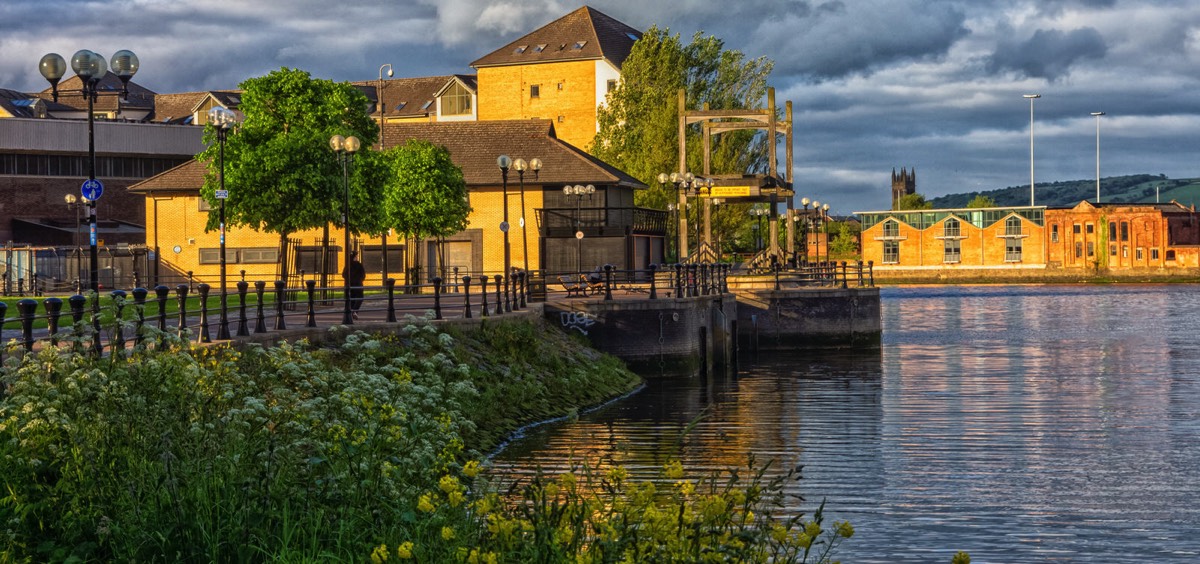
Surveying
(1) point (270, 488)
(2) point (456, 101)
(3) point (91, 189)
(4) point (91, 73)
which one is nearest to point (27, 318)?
(1) point (270, 488)

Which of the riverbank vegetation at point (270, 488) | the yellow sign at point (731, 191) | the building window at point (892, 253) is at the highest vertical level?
the yellow sign at point (731, 191)

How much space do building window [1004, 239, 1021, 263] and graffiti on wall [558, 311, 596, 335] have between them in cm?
12713

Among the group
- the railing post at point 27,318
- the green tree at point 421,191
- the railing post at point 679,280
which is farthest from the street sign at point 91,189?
the green tree at point 421,191

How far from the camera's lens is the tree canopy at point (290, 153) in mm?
47844

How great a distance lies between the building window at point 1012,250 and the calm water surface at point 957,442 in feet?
356

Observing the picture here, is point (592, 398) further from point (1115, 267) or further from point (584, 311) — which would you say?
point (1115, 267)

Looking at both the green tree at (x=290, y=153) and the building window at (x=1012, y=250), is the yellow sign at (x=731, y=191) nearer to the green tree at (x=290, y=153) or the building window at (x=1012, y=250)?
the green tree at (x=290, y=153)

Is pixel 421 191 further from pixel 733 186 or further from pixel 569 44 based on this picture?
pixel 569 44

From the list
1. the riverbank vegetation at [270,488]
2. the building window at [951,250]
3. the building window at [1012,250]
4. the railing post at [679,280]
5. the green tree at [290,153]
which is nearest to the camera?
the riverbank vegetation at [270,488]

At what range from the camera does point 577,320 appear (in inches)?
1359

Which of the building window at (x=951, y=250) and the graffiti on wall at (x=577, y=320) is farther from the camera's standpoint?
the building window at (x=951, y=250)

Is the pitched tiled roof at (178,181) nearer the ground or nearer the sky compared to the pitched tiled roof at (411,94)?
nearer the ground

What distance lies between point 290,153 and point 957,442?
3001 cm

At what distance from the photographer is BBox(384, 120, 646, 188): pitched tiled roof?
63688mm
